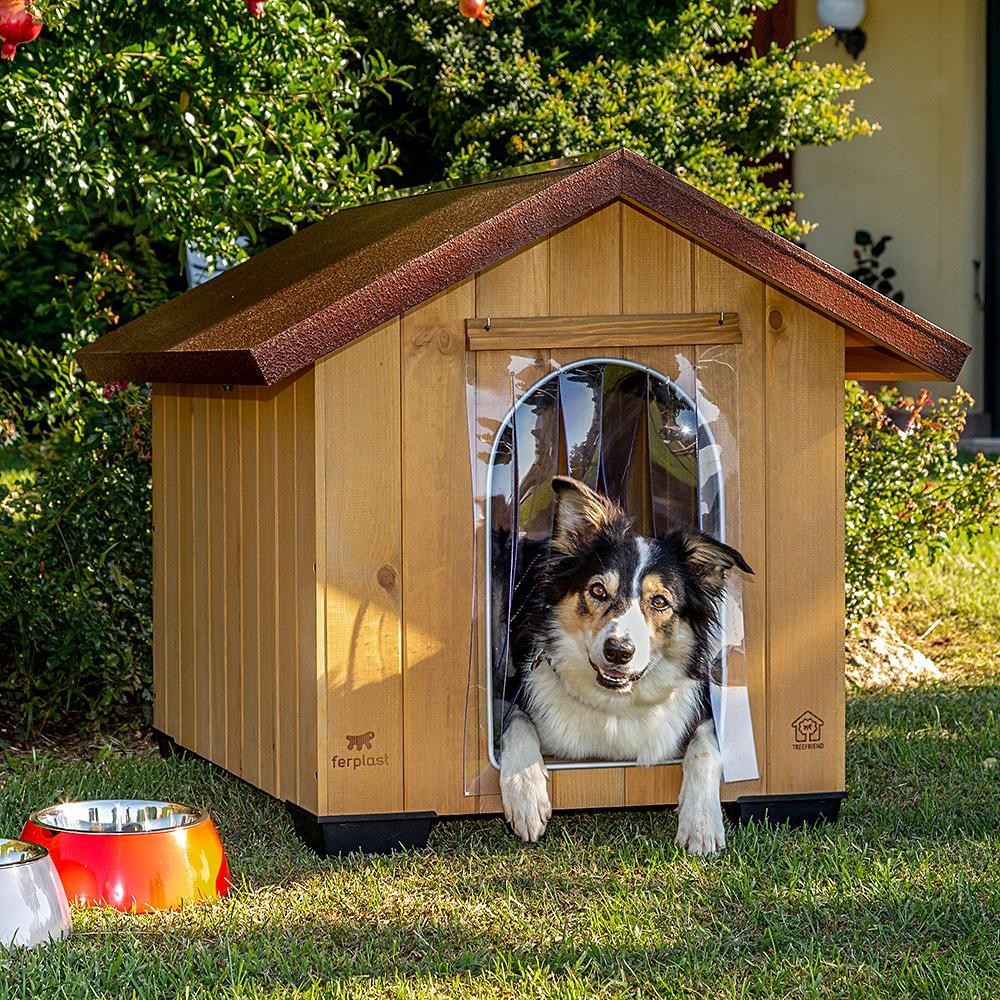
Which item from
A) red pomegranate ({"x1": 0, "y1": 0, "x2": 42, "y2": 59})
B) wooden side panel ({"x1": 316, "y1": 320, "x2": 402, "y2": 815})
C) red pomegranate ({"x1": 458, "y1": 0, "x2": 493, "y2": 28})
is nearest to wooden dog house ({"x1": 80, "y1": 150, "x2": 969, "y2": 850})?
wooden side panel ({"x1": 316, "y1": 320, "x2": 402, "y2": 815})

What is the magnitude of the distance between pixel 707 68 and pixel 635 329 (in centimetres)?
387

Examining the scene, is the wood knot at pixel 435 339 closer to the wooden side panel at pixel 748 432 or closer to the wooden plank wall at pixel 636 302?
the wooden plank wall at pixel 636 302

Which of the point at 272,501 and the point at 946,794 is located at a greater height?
the point at 272,501

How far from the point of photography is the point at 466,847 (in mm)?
4234

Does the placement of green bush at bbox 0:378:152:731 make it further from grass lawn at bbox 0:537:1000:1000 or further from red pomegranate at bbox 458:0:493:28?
red pomegranate at bbox 458:0:493:28

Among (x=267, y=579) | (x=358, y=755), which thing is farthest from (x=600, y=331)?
(x=358, y=755)

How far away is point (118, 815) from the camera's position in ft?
13.3

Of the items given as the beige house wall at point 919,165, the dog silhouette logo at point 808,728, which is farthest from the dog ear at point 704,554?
the beige house wall at point 919,165

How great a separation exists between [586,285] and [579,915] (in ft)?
5.32

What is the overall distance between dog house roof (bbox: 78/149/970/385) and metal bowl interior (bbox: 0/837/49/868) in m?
1.17

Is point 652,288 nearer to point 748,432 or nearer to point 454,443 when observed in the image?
point 748,432

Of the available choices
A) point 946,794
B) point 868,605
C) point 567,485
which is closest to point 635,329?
point 567,485

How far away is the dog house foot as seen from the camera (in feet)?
13.5

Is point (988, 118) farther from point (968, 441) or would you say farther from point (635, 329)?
point (635, 329)
